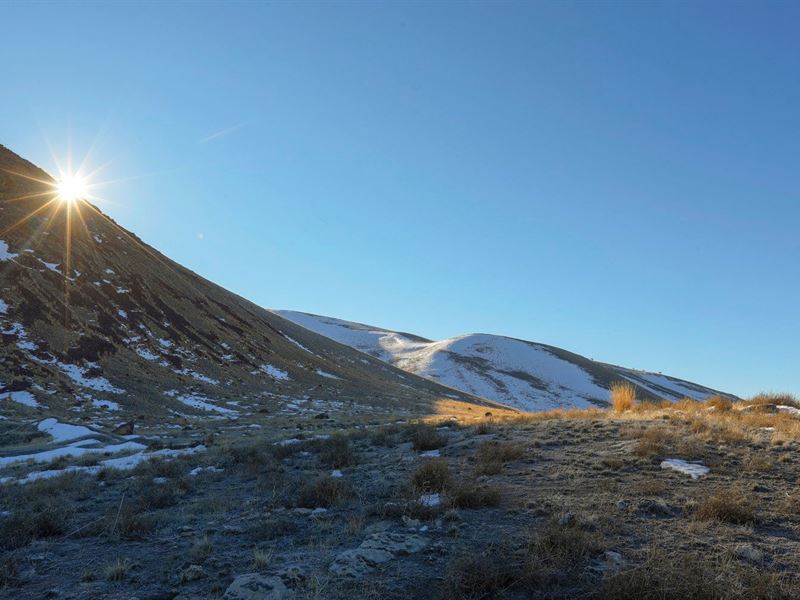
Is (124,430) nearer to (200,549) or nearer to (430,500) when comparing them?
(200,549)

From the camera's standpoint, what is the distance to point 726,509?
620 centimetres

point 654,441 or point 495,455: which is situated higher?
point 654,441

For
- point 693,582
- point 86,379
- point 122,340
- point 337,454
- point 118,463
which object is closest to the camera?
point 693,582

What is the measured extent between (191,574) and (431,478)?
3.98 m

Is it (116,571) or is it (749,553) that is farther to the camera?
(116,571)

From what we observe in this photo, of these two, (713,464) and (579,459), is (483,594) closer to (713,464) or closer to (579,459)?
(579,459)

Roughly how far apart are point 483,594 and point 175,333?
4457 centimetres

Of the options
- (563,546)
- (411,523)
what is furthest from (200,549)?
(563,546)

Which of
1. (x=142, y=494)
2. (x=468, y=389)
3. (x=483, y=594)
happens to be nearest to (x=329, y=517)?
(x=483, y=594)

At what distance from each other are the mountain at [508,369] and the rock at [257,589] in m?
82.9

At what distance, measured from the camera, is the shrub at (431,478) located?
7.82 metres

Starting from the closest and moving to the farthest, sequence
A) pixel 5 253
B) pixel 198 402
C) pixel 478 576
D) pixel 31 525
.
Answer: pixel 478 576, pixel 31 525, pixel 198 402, pixel 5 253

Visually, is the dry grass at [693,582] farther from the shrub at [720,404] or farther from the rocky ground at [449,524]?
the shrub at [720,404]

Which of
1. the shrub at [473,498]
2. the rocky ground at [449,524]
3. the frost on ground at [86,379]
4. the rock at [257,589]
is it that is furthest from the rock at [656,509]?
the frost on ground at [86,379]
